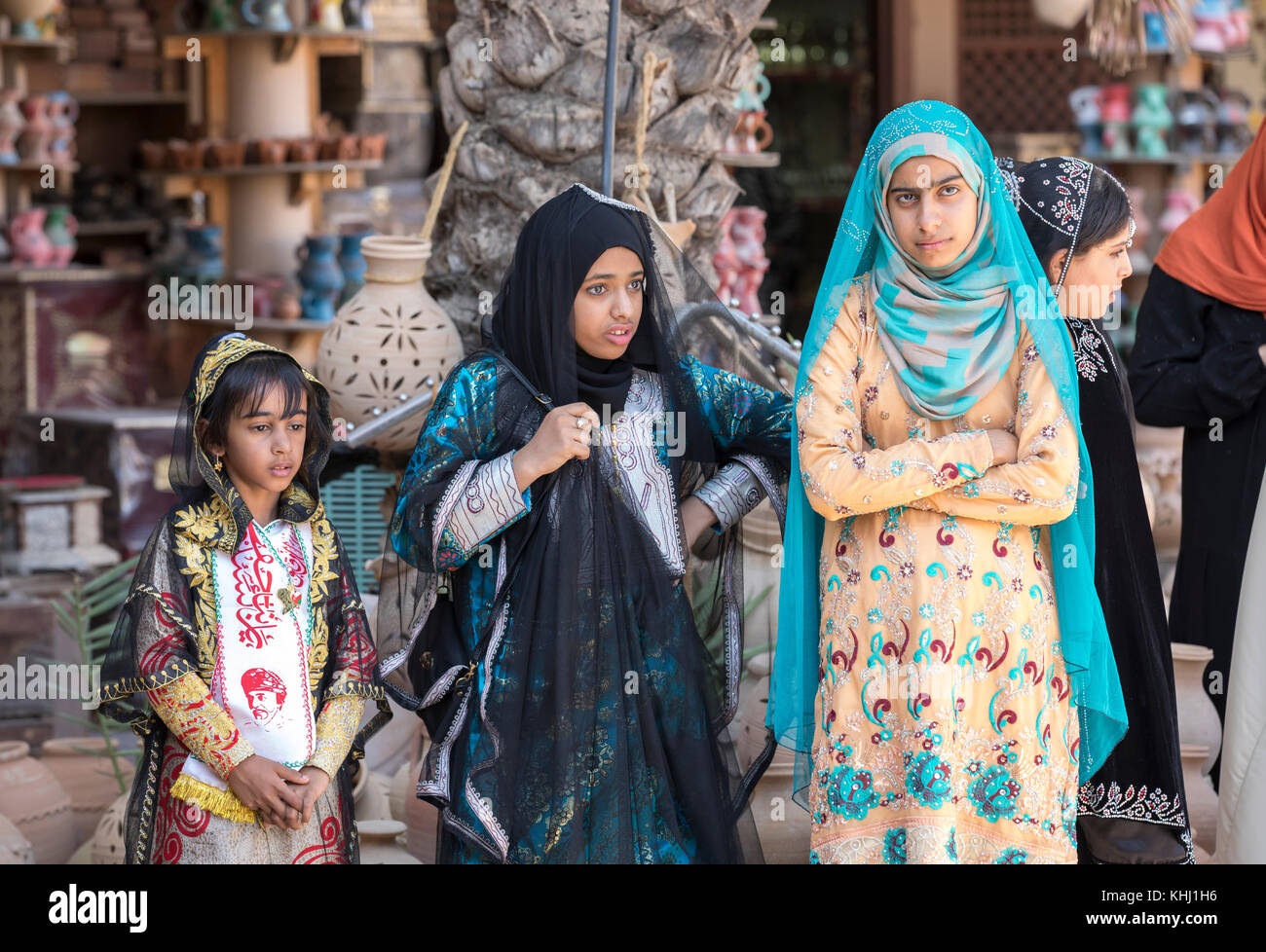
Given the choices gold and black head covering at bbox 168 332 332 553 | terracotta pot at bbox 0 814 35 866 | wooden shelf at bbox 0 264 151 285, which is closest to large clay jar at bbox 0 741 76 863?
terracotta pot at bbox 0 814 35 866

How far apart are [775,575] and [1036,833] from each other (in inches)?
45.5

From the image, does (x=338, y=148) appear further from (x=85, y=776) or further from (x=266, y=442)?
(x=266, y=442)

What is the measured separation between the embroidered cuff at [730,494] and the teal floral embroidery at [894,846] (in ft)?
1.96

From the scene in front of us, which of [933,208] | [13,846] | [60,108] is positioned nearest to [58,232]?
A: [60,108]

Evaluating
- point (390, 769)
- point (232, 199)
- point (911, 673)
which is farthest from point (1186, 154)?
point (911, 673)

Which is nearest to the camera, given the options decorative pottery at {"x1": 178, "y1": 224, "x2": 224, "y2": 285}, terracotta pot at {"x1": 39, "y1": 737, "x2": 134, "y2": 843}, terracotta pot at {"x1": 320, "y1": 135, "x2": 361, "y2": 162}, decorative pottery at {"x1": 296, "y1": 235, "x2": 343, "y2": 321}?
terracotta pot at {"x1": 39, "y1": 737, "x2": 134, "y2": 843}

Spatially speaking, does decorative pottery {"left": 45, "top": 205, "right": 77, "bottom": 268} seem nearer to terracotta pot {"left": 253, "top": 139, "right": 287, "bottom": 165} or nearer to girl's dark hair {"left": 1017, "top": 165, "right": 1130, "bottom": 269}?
terracotta pot {"left": 253, "top": 139, "right": 287, "bottom": 165}

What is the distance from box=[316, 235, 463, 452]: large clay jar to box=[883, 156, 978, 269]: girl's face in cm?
144

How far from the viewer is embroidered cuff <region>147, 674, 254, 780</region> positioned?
2.37m

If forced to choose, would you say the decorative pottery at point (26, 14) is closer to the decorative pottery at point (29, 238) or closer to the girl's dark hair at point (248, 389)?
the decorative pottery at point (29, 238)

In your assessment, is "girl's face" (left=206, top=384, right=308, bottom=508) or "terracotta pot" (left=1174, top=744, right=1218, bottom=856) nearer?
"girl's face" (left=206, top=384, right=308, bottom=508)

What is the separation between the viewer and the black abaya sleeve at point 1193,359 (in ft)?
10.4

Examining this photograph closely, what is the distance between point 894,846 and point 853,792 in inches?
3.9

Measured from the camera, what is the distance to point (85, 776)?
3.77m
